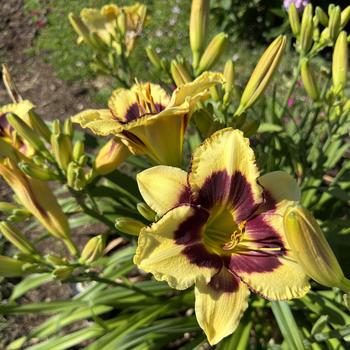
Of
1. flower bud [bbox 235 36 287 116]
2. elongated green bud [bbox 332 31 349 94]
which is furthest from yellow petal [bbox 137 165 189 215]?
elongated green bud [bbox 332 31 349 94]

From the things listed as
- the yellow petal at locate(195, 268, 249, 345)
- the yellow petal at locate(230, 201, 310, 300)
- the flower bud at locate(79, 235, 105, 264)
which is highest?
the yellow petal at locate(230, 201, 310, 300)

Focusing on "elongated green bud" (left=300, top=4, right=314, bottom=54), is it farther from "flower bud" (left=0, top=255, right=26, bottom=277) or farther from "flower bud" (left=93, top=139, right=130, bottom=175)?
"flower bud" (left=0, top=255, right=26, bottom=277)

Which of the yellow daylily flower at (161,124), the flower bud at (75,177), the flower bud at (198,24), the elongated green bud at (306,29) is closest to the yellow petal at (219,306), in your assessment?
the yellow daylily flower at (161,124)

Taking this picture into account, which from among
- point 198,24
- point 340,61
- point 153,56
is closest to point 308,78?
point 340,61

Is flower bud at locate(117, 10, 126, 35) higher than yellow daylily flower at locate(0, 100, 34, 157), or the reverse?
flower bud at locate(117, 10, 126, 35)

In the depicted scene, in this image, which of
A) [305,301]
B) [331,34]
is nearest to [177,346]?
[305,301]

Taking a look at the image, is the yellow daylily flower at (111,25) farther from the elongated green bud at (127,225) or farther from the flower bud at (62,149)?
the elongated green bud at (127,225)

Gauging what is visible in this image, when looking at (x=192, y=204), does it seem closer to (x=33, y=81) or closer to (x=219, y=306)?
(x=219, y=306)
